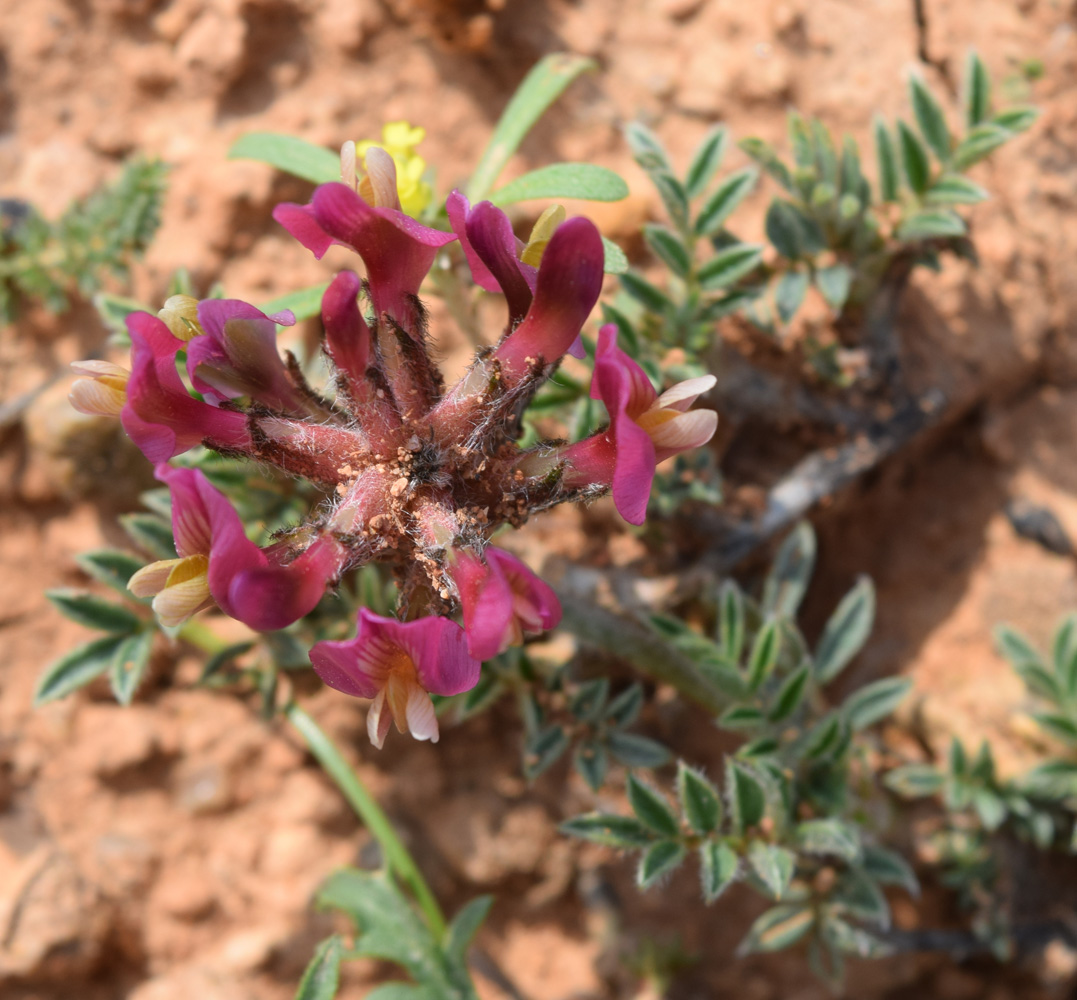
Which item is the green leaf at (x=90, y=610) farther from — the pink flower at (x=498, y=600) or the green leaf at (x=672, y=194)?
the green leaf at (x=672, y=194)

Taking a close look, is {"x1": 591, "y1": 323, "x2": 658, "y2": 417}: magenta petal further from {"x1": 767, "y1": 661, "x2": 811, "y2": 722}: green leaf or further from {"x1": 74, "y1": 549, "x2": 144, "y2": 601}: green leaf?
{"x1": 74, "y1": 549, "x2": 144, "y2": 601}: green leaf

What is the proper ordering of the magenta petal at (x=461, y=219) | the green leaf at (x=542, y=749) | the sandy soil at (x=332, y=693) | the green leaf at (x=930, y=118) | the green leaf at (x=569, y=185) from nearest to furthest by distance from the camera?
the magenta petal at (x=461, y=219) → the green leaf at (x=569, y=185) → the green leaf at (x=542, y=749) → the green leaf at (x=930, y=118) → the sandy soil at (x=332, y=693)

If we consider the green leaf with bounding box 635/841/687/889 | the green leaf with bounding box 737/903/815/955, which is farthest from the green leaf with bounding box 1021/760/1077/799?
the green leaf with bounding box 635/841/687/889

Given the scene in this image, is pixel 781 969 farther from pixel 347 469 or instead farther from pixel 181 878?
pixel 347 469

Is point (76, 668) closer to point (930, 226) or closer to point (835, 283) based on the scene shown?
point (835, 283)

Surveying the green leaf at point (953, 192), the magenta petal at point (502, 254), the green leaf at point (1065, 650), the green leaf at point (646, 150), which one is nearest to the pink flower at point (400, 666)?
the magenta petal at point (502, 254)
